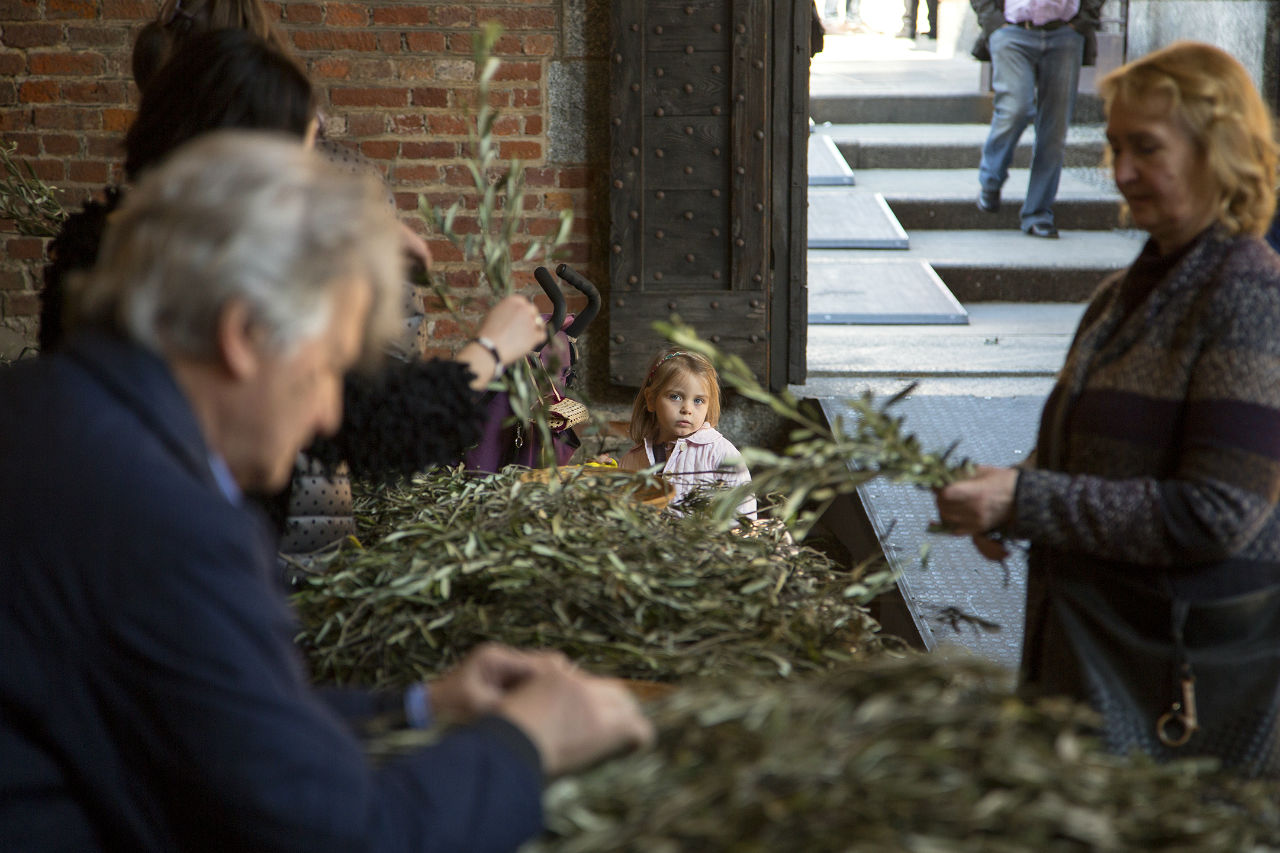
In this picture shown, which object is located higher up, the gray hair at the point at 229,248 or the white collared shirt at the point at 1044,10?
the white collared shirt at the point at 1044,10

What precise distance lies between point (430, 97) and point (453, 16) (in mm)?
286

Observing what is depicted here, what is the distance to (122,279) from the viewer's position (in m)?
0.92

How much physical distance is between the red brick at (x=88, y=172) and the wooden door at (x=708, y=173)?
180cm

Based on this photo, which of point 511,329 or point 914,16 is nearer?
point 511,329

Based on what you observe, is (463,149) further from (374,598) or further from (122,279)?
(122,279)

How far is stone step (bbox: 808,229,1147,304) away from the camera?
637 centimetres

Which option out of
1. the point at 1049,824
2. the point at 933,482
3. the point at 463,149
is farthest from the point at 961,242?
the point at 1049,824

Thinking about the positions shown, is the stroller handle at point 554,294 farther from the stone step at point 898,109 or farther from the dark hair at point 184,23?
the stone step at point 898,109

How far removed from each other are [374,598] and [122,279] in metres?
0.75

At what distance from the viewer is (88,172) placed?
4387mm

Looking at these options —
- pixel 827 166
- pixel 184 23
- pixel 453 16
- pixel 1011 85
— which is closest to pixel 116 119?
pixel 453 16

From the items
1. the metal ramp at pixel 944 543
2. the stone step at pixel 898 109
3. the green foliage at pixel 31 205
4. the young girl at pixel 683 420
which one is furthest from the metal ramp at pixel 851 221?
the green foliage at pixel 31 205

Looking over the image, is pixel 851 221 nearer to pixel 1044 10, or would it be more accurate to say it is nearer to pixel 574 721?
pixel 1044 10

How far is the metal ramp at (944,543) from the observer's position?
11.2 feet
